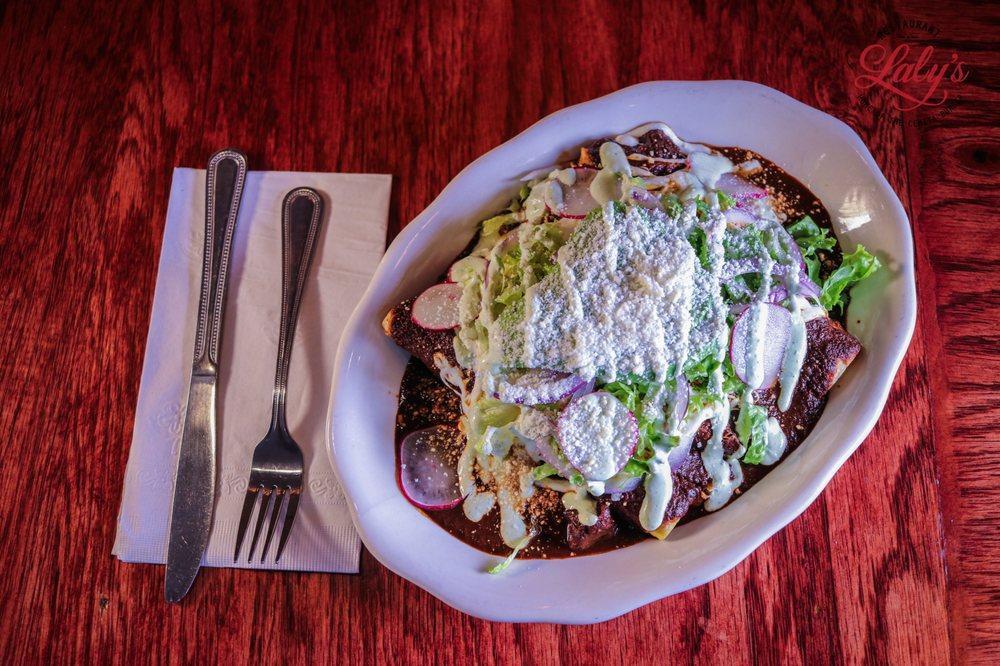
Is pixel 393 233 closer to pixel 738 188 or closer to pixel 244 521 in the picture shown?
pixel 244 521

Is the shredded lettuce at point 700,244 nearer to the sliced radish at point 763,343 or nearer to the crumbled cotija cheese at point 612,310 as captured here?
the crumbled cotija cheese at point 612,310

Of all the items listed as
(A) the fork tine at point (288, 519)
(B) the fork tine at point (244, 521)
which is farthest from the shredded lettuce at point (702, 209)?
(B) the fork tine at point (244, 521)

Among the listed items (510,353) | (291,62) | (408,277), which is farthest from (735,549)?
(291,62)

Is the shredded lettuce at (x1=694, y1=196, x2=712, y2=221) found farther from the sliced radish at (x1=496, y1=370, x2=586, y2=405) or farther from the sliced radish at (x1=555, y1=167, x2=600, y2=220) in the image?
the sliced radish at (x1=496, y1=370, x2=586, y2=405)

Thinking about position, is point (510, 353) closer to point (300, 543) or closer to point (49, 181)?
point (300, 543)

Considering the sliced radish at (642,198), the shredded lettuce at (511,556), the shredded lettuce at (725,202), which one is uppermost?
the sliced radish at (642,198)
